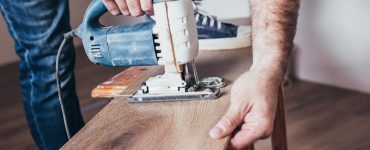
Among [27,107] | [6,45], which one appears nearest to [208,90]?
[27,107]

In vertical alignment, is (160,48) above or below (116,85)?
above

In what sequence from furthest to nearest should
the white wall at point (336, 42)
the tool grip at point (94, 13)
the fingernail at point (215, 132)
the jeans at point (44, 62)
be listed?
the white wall at point (336, 42)
the jeans at point (44, 62)
the tool grip at point (94, 13)
the fingernail at point (215, 132)

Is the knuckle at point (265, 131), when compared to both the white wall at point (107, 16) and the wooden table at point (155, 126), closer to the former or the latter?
the wooden table at point (155, 126)

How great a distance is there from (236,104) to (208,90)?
5.1 inches

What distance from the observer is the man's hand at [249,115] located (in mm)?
679

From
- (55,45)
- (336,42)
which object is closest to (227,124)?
(55,45)

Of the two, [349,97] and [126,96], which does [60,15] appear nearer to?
[126,96]

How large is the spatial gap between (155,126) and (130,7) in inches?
9.4

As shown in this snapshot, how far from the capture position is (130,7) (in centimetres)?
82

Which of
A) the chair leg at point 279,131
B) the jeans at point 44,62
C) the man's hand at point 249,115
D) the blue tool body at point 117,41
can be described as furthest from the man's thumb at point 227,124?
the jeans at point 44,62

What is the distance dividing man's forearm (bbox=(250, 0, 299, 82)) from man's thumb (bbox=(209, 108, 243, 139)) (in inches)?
4.6

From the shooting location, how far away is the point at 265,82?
735 mm

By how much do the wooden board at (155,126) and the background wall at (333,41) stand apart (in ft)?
3.80

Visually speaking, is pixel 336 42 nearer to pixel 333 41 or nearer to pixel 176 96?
pixel 333 41
